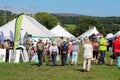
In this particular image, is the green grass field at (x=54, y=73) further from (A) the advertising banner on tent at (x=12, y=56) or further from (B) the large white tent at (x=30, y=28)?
(B) the large white tent at (x=30, y=28)

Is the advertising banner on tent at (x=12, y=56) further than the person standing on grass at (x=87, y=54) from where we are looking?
Yes

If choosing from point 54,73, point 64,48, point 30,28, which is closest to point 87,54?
point 54,73

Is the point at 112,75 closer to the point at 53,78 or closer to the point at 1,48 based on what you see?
the point at 53,78

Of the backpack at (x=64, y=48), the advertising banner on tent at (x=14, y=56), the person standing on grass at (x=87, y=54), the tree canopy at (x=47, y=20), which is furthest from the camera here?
the tree canopy at (x=47, y=20)

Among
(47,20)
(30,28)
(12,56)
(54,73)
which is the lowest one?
(54,73)

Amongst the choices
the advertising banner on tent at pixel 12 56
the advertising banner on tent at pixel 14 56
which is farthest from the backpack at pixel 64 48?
the advertising banner on tent at pixel 12 56

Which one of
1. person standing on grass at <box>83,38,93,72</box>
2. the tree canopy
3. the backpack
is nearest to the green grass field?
person standing on grass at <box>83,38,93,72</box>

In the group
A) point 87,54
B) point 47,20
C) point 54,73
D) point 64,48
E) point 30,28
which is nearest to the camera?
point 54,73

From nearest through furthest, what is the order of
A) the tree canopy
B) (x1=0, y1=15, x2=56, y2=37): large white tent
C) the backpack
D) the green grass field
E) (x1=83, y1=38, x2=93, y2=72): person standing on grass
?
the green grass field, (x1=83, y1=38, x2=93, y2=72): person standing on grass, the backpack, (x1=0, y1=15, x2=56, y2=37): large white tent, the tree canopy

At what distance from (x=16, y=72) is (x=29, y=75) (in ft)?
5.08

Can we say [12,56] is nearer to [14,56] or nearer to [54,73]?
[14,56]

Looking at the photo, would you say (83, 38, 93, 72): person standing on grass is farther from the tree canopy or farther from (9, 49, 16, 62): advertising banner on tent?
the tree canopy

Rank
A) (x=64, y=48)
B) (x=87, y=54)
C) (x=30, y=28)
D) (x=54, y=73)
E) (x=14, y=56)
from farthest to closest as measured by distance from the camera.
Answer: (x=30, y=28), (x=14, y=56), (x=64, y=48), (x=87, y=54), (x=54, y=73)

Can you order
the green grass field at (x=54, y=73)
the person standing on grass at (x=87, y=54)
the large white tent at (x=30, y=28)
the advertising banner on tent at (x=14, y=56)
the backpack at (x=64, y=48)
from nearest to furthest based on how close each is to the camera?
the green grass field at (x=54, y=73)
the person standing on grass at (x=87, y=54)
the backpack at (x=64, y=48)
the advertising banner on tent at (x=14, y=56)
the large white tent at (x=30, y=28)
